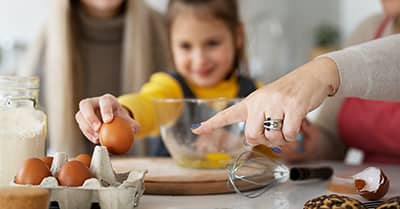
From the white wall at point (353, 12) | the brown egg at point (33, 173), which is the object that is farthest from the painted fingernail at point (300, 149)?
the white wall at point (353, 12)

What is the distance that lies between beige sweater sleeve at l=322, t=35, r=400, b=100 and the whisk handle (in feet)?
0.84

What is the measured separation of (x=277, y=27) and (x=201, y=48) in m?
2.10

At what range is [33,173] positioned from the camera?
73 cm

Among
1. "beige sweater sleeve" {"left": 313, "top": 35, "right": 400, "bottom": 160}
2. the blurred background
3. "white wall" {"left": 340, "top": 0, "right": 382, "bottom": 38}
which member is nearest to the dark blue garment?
"beige sweater sleeve" {"left": 313, "top": 35, "right": 400, "bottom": 160}

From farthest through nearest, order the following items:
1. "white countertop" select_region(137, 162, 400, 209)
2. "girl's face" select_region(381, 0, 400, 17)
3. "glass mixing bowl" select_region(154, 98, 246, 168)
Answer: "girl's face" select_region(381, 0, 400, 17), "glass mixing bowl" select_region(154, 98, 246, 168), "white countertop" select_region(137, 162, 400, 209)

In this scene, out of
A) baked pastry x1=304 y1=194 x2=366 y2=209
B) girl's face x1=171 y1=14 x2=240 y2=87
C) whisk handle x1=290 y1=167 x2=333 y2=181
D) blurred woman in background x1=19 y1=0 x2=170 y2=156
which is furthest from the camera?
blurred woman in background x1=19 y1=0 x2=170 y2=156

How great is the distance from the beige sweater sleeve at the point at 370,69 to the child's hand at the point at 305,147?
504 millimetres

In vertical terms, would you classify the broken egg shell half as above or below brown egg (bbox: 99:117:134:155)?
below

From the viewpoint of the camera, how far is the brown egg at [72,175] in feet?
2.40

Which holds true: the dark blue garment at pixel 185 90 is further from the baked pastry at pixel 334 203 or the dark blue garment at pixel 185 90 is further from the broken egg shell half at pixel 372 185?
the baked pastry at pixel 334 203

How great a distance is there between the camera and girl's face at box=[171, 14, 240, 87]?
4.73ft

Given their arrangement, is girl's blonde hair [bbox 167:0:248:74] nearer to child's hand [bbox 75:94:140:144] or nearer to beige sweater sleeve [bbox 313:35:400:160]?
child's hand [bbox 75:94:140:144]

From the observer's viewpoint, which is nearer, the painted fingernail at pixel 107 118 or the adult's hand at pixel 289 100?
the adult's hand at pixel 289 100

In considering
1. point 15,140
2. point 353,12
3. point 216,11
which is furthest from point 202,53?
point 353,12
